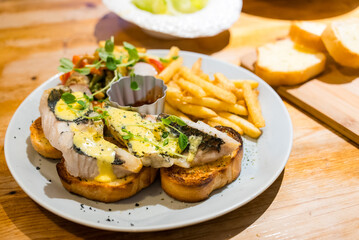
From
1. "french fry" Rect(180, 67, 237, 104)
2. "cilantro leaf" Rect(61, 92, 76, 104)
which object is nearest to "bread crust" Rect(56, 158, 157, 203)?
"cilantro leaf" Rect(61, 92, 76, 104)

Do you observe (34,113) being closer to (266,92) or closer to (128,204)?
(128,204)

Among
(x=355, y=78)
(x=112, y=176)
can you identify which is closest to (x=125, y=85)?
(x=112, y=176)

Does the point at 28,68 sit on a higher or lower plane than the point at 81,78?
lower

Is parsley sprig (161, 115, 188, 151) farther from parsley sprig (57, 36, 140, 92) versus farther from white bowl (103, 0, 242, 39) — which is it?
white bowl (103, 0, 242, 39)

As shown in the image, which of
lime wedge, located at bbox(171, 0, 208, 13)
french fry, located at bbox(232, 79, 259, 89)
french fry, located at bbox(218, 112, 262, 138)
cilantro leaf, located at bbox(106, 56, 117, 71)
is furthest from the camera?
lime wedge, located at bbox(171, 0, 208, 13)

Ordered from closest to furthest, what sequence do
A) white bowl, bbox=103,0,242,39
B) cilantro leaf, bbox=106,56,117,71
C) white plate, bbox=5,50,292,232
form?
white plate, bbox=5,50,292,232, cilantro leaf, bbox=106,56,117,71, white bowl, bbox=103,0,242,39

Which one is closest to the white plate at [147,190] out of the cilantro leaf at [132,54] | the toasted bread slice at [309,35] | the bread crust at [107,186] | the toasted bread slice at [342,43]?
the bread crust at [107,186]
